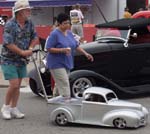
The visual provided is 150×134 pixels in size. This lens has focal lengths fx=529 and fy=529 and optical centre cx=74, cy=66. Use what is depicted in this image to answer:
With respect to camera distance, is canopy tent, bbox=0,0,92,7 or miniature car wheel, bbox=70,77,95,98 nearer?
miniature car wheel, bbox=70,77,95,98

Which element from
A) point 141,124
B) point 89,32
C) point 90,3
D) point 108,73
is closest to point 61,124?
point 141,124

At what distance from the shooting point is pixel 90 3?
95.2 ft

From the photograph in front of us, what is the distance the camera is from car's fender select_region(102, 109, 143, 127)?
7.13m

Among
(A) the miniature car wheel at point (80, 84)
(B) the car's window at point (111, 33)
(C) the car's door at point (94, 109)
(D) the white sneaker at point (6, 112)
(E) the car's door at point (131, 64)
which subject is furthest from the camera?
(B) the car's window at point (111, 33)

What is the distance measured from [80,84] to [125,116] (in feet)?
9.03

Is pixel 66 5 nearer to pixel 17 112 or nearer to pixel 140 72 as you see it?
pixel 140 72

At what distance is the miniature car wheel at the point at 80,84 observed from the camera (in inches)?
383

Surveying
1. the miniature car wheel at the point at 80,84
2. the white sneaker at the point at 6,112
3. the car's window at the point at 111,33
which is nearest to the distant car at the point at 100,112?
the white sneaker at the point at 6,112

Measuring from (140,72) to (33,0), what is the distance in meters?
20.7

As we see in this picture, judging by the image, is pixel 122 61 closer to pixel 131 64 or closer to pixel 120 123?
pixel 131 64

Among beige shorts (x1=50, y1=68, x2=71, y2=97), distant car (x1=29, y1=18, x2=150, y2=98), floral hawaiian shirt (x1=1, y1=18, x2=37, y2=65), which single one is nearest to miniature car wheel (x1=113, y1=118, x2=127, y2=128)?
beige shorts (x1=50, y1=68, x2=71, y2=97)

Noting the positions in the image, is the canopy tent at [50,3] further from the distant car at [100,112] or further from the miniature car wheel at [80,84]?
the distant car at [100,112]

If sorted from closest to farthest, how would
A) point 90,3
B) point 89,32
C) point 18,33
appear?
point 18,33, point 89,32, point 90,3

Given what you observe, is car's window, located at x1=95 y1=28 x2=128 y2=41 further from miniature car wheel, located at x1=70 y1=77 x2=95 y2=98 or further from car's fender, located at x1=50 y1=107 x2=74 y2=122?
car's fender, located at x1=50 y1=107 x2=74 y2=122
